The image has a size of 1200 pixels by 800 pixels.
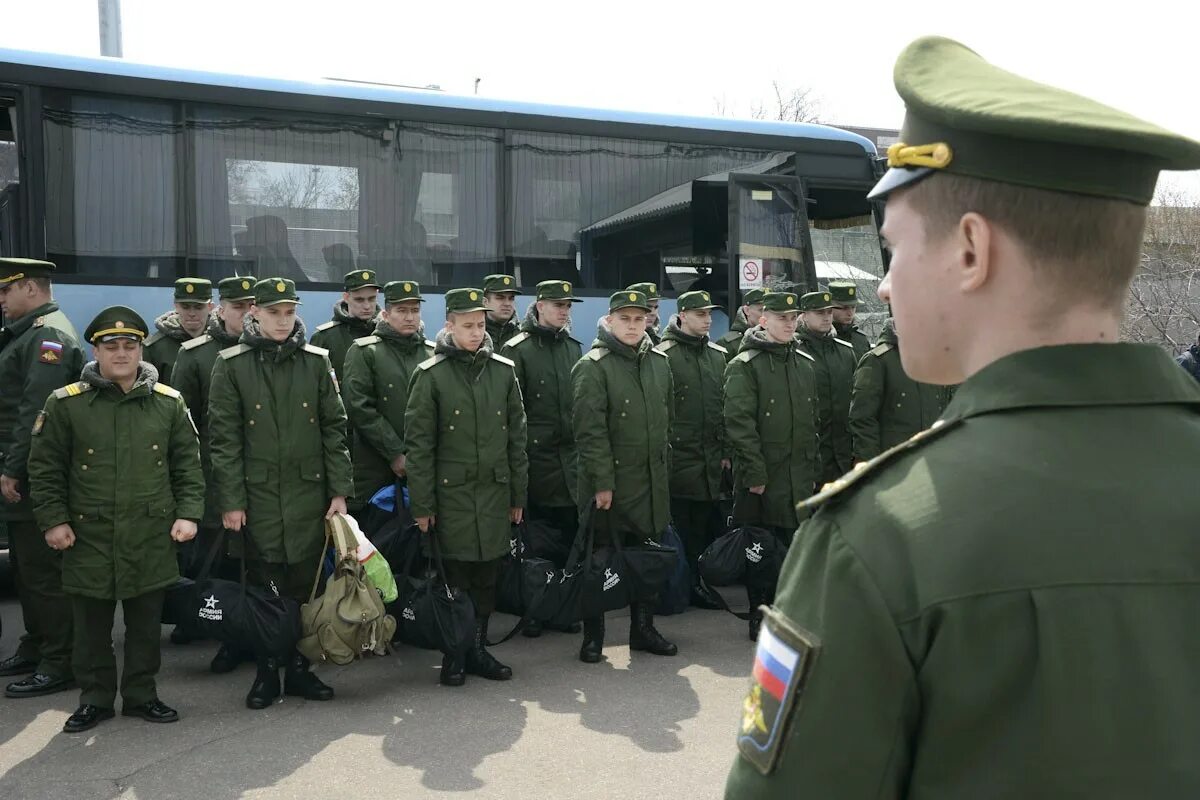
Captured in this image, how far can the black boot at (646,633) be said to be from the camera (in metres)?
6.37

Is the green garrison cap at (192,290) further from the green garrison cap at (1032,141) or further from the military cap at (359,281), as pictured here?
the green garrison cap at (1032,141)

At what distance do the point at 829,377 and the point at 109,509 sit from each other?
502 centimetres

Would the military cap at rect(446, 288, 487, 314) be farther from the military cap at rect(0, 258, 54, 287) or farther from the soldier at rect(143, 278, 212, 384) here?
the military cap at rect(0, 258, 54, 287)

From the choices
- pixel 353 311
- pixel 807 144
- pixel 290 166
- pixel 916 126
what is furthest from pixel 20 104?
pixel 916 126

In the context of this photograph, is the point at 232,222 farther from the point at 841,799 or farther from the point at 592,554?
the point at 841,799

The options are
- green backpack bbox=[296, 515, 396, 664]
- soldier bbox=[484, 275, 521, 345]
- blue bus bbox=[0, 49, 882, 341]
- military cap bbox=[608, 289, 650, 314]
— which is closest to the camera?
green backpack bbox=[296, 515, 396, 664]

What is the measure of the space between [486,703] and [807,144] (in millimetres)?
6413

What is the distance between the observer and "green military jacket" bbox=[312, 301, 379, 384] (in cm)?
773

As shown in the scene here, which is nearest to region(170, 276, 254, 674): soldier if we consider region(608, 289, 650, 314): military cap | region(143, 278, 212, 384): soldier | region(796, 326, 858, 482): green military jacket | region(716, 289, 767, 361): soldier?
region(143, 278, 212, 384): soldier

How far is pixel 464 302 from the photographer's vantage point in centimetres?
614

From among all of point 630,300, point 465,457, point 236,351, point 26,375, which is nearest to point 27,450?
point 26,375

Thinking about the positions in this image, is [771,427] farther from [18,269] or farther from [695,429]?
[18,269]

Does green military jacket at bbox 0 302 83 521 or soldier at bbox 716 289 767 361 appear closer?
green military jacket at bbox 0 302 83 521

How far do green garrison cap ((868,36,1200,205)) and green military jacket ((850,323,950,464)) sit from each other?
629cm
